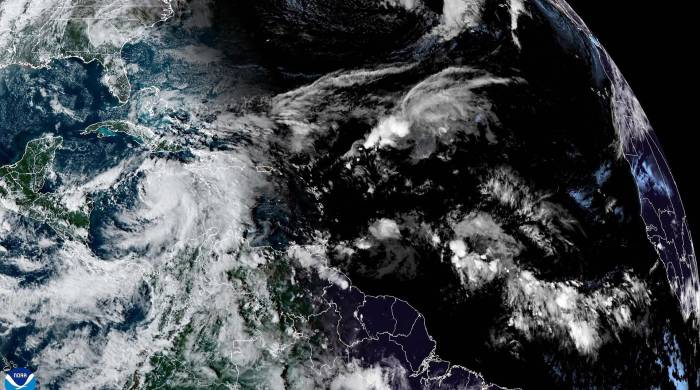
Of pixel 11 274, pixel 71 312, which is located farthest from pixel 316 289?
pixel 11 274

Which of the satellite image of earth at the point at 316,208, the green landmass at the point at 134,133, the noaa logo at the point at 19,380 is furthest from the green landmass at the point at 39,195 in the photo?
the noaa logo at the point at 19,380

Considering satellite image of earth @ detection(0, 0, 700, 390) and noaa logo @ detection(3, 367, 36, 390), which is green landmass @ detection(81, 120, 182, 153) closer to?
satellite image of earth @ detection(0, 0, 700, 390)

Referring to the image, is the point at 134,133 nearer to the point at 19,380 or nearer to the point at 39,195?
the point at 39,195

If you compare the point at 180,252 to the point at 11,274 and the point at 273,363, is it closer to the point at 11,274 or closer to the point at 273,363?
the point at 273,363

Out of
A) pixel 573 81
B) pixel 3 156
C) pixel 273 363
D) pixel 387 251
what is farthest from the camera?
pixel 573 81

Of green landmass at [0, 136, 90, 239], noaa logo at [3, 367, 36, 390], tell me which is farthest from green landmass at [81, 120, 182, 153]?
noaa logo at [3, 367, 36, 390]

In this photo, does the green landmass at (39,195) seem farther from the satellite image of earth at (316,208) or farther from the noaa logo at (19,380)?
the noaa logo at (19,380)
